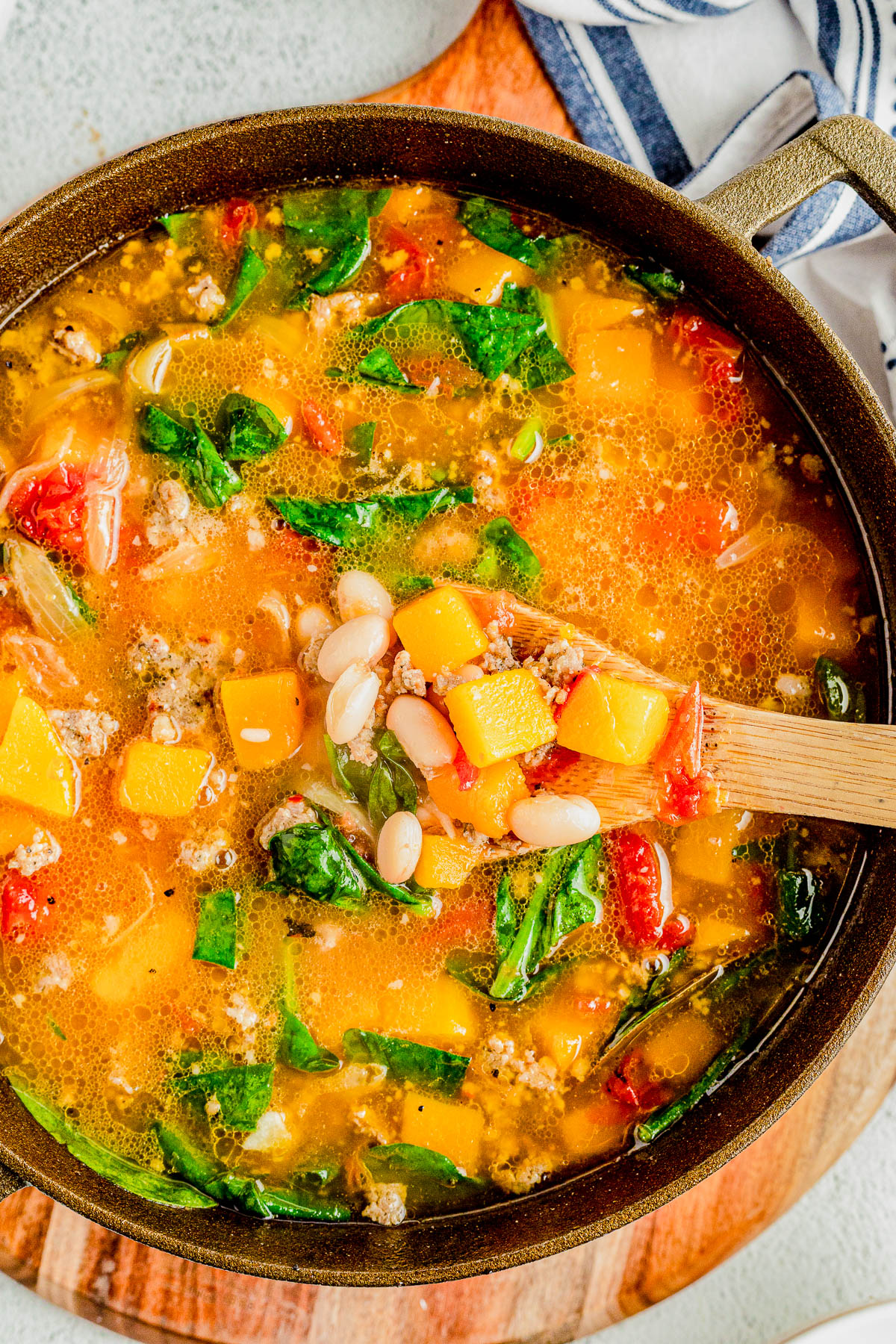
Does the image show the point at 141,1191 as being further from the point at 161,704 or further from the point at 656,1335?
the point at 656,1335

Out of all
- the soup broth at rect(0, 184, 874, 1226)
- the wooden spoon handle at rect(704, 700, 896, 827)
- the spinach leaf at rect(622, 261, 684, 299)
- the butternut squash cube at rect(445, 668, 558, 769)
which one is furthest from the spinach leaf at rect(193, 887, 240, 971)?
the spinach leaf at rect(622, 261, 684, 299)

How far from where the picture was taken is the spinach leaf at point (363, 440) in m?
3.24

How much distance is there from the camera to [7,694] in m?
3.16

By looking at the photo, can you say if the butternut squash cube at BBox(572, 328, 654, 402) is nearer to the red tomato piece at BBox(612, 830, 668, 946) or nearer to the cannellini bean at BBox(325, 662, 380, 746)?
the cannellini bean at BBox(325, 662, 380, 746)

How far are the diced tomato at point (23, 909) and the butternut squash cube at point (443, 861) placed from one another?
1040 mm

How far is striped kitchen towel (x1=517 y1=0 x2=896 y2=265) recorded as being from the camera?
3.42 meters

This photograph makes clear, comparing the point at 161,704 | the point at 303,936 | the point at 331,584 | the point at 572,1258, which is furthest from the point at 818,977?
the point at 161,704

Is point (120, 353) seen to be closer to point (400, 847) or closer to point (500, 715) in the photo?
point (500, 715)

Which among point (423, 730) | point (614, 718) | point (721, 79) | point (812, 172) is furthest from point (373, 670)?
point (721, 79)

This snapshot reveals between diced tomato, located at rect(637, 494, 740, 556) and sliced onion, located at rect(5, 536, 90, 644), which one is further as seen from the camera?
diced tomato, located at rect(637, 494, 740, 556)

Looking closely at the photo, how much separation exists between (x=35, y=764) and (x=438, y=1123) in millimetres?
1515

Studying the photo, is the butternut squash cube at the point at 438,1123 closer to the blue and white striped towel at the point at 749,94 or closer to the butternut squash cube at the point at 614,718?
the butternut squash cube at the point at 614,718

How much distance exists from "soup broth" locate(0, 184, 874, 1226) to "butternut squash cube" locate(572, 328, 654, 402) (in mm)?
11

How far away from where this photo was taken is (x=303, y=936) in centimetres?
327
